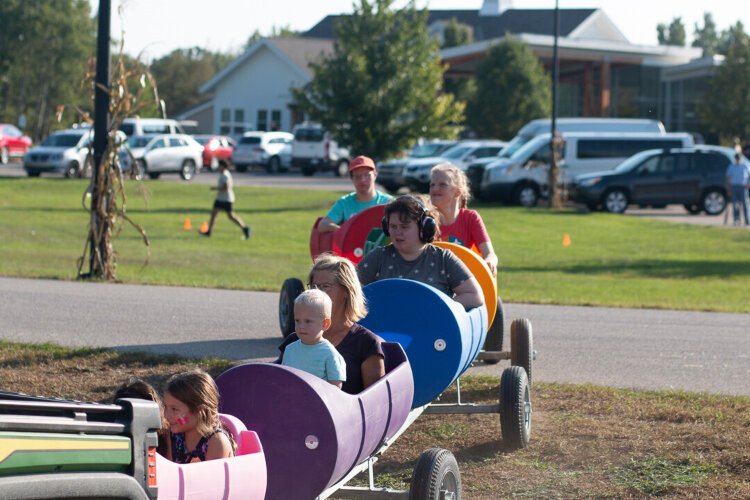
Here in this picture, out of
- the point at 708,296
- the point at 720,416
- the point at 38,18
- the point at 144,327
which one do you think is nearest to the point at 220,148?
the point at 38,18

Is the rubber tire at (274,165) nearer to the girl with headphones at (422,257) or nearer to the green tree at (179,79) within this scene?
the green tree at (179,79)

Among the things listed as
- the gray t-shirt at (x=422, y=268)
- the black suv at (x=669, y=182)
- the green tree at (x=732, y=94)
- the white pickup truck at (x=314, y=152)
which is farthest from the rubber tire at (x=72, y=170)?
the gray t-shirt at (x=422, y=268)

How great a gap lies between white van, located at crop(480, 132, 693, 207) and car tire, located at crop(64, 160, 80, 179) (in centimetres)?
1585

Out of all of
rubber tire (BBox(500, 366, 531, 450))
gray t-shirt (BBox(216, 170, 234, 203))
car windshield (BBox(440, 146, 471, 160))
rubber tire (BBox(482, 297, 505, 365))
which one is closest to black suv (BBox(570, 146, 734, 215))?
car windshield (BBox(440, 146, 471, 160))

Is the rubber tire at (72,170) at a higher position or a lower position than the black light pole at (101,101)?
lower

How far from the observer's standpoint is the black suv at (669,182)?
34.8m

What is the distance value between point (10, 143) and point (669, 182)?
34074 millimetres

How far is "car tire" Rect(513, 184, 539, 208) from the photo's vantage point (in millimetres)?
36469

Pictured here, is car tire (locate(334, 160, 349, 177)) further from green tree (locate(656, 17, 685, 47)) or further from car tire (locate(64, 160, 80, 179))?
green tree (locate(656, 17, 685, 47))

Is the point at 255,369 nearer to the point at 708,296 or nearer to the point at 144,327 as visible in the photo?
the point at 144,327

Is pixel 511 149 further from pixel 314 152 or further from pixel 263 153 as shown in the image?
pixel 263 153

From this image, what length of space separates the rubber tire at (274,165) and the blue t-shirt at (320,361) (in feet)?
171

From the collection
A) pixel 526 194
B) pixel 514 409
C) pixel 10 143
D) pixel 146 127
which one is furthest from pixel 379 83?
pixel 514 409

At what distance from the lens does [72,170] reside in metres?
44.5
